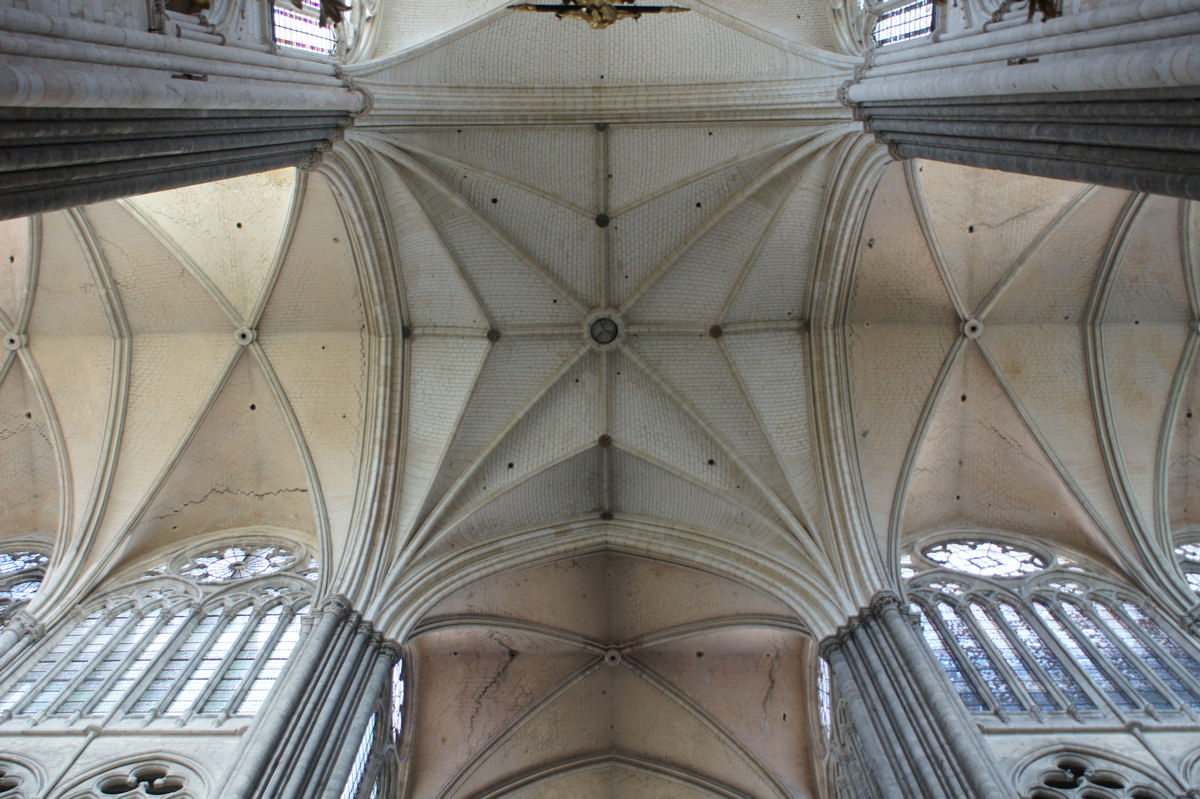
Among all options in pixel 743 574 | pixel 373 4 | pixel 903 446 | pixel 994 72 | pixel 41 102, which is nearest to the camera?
pixel 41 102

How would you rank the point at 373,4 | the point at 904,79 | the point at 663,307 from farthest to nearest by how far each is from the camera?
the point at 663,307 < the point at 373,4 < the point at 904,79

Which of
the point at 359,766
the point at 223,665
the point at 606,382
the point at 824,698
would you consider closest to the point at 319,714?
the point at 223,665

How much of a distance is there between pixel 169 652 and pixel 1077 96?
13.5 metres

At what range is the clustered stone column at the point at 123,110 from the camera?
18.4ft

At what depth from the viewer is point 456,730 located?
667 inches

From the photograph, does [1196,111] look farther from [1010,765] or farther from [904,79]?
[1010,765]

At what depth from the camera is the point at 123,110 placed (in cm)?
688

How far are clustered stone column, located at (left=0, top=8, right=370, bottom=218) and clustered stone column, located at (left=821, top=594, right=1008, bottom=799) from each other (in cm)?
1016

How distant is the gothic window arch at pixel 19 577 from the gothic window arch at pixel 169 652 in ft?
4.49

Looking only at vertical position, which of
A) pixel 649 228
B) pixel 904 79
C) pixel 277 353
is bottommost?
pixel 904 79

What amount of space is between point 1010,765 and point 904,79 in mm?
8388

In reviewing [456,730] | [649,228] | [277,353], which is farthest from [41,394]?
[649,228]

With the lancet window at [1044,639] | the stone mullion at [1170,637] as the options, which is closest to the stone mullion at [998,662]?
the lancet window at [1044,639]

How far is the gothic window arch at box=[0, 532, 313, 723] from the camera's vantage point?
11.4 meters
